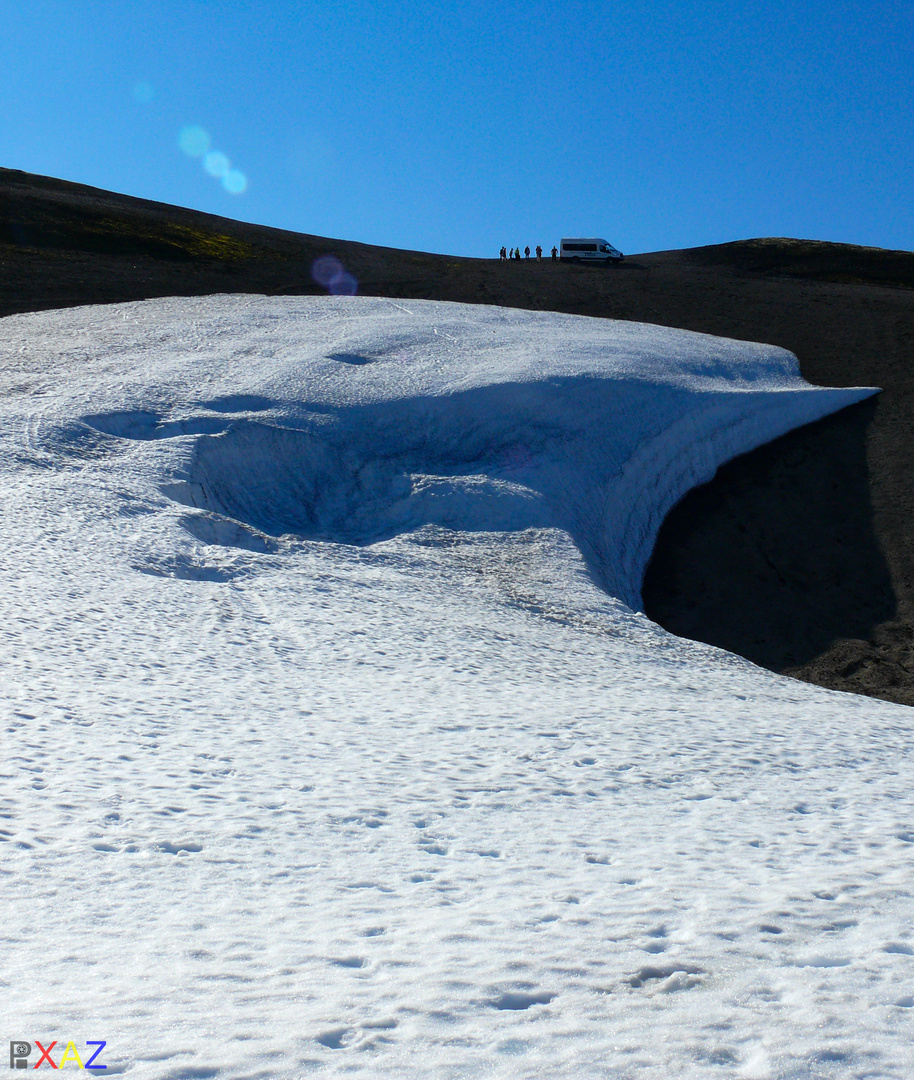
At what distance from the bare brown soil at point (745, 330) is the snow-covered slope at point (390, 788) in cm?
335

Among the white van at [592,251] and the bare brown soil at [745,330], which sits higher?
the white van at [592,251]

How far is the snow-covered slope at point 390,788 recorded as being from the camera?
3.39 m

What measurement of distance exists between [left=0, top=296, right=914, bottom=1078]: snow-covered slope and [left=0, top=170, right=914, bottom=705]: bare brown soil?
3.35m

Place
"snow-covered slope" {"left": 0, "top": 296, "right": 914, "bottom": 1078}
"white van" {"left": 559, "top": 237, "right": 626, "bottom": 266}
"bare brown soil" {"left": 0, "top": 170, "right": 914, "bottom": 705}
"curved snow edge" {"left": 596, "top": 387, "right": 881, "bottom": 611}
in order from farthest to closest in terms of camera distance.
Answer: "white van" {"left": 559, "top": 237, "right": 626, "bottom": 266}, "curved snow edge" {"left": 596, "top": 387, "right": 881, "bottom": 611}, "bare brown soil" {"left": 0, "top": 170, "right": 914, "bottom": 705}, "snow-covered slope" {"left": 0, "top": 296, "right": 914, "bottom": 1078}

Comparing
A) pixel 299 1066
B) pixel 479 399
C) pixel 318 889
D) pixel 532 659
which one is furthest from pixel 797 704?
pixel 479 399

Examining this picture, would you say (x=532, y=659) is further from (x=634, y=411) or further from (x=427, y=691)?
(x=634, y=411)

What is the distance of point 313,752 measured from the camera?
651 centimetres
